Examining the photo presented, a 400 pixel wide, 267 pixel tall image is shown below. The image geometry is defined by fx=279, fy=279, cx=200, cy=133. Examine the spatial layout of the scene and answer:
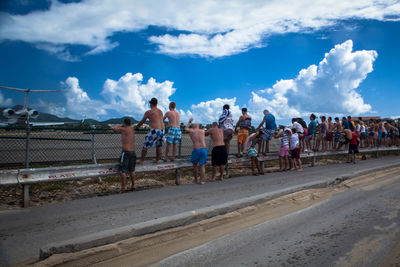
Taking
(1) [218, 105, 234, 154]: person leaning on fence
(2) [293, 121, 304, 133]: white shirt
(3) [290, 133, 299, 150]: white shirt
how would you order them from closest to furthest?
(1) [218, 105, 234, 154]: person leaning on fence → (3) [290, 133, 299, 150]: white shirt → (2) [293, 121, 304, 133]: white shirt

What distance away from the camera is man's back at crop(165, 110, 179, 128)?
8.66 meters

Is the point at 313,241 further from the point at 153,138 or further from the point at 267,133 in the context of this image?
the point at 267,133

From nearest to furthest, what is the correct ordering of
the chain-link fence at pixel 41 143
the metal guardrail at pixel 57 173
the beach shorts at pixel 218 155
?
the metal guardrail at pixel 57 173
the chain-link fence at pixel 41 143
the beach shorts at pixel 218 155

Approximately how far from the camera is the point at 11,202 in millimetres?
6297

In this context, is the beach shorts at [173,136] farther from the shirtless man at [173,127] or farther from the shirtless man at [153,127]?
the shirtless man at [153,127]

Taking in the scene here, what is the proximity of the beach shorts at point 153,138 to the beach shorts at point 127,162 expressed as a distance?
66 centimetres

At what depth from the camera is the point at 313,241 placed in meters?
4.20

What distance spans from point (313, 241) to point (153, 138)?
201 inches

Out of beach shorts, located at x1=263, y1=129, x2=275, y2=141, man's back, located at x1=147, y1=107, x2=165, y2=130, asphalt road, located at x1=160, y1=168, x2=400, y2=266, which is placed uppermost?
man's back, located at x1=147, y1=107, x2=165, y2=130

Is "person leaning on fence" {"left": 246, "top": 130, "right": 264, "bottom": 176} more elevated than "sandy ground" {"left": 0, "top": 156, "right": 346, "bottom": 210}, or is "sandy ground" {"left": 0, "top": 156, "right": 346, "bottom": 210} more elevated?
"person leaning on fence" {"left": 246, "top": 130, "right": 264, "bottom": 176}

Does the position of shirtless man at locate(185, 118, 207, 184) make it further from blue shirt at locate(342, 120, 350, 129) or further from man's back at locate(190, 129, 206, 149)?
blue shirt at locate(342, 120, 350, 129)

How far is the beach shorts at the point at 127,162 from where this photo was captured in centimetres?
726

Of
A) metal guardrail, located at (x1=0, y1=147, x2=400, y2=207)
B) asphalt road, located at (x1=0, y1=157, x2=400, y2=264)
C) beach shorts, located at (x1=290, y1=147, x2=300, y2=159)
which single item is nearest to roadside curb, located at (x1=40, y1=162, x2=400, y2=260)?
asphalt road, located at (x1=0, y1=157, x2=400, y2=264)

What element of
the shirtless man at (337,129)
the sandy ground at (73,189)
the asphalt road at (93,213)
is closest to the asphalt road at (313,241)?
the asphalt road at (93,213)
